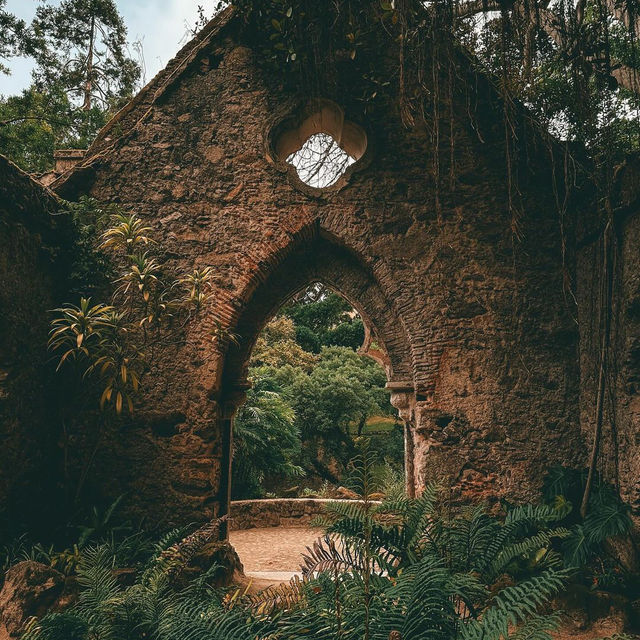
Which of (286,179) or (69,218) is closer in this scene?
(69,218)

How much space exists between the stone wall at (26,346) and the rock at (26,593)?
0.73 m

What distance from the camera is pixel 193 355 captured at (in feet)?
15.8

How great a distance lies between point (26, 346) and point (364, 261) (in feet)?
11.2

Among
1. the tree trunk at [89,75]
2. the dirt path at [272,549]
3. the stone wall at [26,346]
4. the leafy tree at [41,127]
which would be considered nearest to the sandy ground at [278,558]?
the dirt path at [272,549]

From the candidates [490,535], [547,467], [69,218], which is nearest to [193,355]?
[69,218]

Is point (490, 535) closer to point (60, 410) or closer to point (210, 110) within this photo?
point (60, 410)

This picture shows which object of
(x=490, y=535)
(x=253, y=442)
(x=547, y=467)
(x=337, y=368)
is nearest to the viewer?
(x=490, y=535)

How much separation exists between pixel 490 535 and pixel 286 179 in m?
4.00

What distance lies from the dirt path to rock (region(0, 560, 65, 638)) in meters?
2.71

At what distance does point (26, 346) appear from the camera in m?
4.12

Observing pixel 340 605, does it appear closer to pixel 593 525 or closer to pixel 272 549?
pixel 593 525

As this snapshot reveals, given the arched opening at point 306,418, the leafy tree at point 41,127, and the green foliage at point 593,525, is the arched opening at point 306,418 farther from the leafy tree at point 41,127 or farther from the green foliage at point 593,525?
the green foliage at point 593,525

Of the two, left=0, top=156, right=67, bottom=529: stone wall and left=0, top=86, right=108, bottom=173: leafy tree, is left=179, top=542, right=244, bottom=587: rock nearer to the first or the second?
left=0, top=156, right=67, bottom=529: stone wall

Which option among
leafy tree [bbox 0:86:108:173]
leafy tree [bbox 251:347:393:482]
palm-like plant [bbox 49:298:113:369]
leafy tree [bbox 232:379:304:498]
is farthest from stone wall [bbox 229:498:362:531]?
leafy tree [bbox 0:86:108:173]
